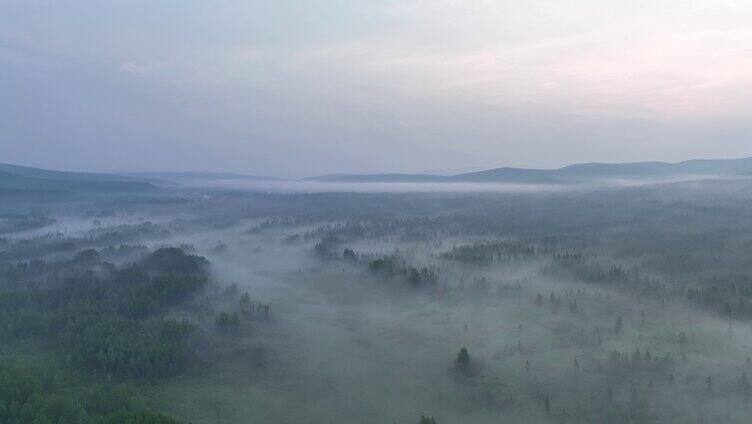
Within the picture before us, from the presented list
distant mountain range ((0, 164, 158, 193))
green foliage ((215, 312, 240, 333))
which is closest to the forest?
green foliage ((215, 312, 240, 333))

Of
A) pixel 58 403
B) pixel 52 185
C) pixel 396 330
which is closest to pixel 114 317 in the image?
pixel 58 403

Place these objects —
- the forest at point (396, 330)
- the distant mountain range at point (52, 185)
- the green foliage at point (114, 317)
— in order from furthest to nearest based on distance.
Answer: the distant mountain range at point (52, 185) → the green foliage at point (114, 317) → the forest at point (396, 330)

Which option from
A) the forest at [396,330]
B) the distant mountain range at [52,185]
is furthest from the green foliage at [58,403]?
the distant mountain range at [52,185]

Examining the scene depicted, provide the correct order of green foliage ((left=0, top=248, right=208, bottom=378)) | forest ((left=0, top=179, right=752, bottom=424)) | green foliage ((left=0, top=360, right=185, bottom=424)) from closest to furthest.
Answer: green foliage ((left=0, top=360, right=185, bottom=424))
forest ((left=0, top=179, right=752, bottom=424))
green foliage ((left=0, top=248, right=208, bottom=378))

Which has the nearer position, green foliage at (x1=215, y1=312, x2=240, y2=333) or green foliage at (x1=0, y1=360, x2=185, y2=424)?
green foliage at (x1=0, y1=360, x2=185, y2=424)

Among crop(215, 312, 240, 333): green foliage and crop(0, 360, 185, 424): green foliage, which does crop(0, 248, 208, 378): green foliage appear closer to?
crop(215, 312, 240, 333): green foliage

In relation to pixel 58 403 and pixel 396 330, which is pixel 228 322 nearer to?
A: pixel 396 330

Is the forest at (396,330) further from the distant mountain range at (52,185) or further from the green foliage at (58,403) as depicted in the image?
the distant mountain range at (52,185)

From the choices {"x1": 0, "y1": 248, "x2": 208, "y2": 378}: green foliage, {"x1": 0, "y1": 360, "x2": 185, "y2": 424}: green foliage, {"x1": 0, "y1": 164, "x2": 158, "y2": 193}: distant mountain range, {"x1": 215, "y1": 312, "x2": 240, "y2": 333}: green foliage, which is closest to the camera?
{"x1": 0, "y1": 360, "x2": 185, "y2": 424}: green foliage
